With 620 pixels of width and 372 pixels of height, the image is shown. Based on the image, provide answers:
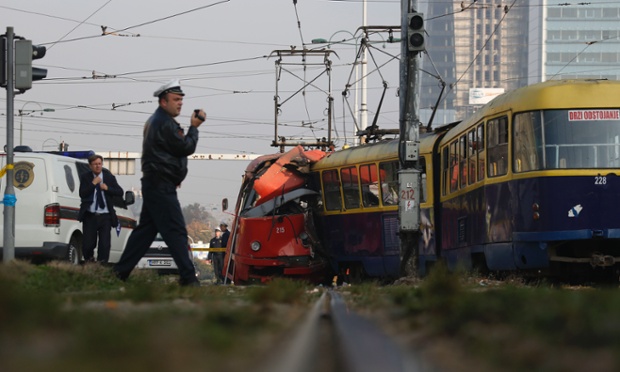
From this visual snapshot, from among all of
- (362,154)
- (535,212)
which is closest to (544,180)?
(535,212)

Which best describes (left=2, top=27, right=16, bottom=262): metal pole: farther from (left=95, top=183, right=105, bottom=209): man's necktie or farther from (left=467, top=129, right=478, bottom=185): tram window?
(left=467, top=129, right=478, bottom=185): tram window

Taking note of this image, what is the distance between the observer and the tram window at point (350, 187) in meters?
24.0

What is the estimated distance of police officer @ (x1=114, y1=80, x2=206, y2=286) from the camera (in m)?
11.1

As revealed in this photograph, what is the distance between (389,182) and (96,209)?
24.9ft

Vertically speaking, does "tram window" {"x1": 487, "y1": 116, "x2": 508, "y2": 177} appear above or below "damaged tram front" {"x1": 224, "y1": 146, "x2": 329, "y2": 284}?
above

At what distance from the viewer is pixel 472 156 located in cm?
1822

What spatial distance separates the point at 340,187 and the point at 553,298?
61.1 feet

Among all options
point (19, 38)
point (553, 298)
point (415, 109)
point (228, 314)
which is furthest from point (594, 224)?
point (228, 314)

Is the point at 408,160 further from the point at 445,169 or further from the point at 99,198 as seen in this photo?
the point at 99,198

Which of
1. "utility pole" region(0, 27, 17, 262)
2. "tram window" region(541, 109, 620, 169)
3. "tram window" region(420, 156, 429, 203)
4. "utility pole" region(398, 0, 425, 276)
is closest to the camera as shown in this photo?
"utility pole" region(0, 27, 17, 262)

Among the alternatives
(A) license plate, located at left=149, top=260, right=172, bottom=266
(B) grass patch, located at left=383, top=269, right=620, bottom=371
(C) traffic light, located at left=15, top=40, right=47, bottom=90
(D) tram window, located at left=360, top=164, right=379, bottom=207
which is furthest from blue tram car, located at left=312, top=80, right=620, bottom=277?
(A) license plate, located at left=149, top=260, right=172, bottom=266

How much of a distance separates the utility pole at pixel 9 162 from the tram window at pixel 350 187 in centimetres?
927

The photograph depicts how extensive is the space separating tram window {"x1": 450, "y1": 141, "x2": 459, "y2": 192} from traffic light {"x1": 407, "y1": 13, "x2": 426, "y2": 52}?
204cm

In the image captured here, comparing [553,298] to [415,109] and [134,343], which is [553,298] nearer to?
[134,343]
